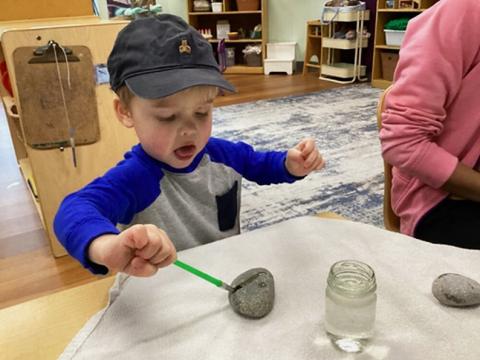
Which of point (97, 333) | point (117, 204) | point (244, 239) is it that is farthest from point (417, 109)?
point (97, 333)

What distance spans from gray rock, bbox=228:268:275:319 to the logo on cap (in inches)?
14.0

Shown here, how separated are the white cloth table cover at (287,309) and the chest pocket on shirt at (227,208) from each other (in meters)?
0.19

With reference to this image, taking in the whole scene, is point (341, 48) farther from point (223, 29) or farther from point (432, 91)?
point (432, 91)

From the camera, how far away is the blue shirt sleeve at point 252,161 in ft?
2.99

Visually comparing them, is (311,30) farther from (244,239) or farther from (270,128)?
(244,239)

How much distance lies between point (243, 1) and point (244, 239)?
4848mm

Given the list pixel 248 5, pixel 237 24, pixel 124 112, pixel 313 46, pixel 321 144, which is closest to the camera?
pixel 124 112

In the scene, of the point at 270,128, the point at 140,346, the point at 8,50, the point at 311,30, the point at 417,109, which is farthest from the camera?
the point at 311,30

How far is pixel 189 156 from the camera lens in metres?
0.79

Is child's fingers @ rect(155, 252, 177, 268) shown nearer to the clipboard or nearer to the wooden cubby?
the clipboard

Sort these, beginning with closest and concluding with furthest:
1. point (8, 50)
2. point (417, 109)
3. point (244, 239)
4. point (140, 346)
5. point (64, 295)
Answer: point (140, 346), point (64, 295), point (244, 239), point (417, 109), point (8, 50)

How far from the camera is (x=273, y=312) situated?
1.89ft

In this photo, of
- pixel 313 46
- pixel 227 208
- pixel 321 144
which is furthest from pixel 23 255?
pixel 313 46

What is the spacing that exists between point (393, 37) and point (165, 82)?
12.4 feet
